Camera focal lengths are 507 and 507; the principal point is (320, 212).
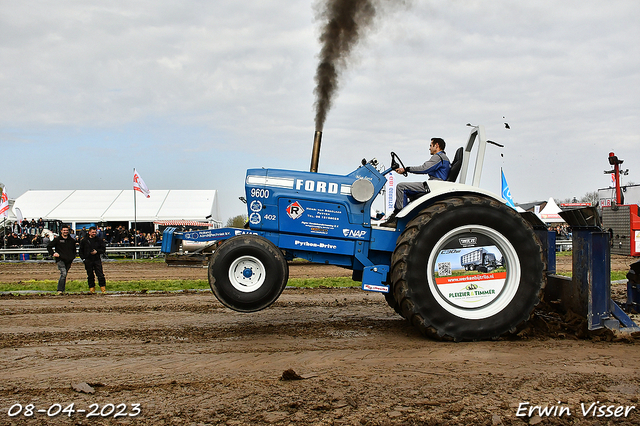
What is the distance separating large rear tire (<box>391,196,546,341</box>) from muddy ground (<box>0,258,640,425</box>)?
23 centimetres

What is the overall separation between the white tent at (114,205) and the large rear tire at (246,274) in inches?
919

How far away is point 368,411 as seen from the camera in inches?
121

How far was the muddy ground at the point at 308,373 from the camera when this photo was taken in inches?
121

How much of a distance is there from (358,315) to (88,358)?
3379 mm

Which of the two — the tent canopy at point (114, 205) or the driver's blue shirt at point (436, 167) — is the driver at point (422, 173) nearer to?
the driver's blue shirt at point (436, 167)

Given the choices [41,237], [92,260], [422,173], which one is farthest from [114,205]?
[422,173]

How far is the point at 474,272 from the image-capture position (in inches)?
193

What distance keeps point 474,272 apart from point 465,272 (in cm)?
10

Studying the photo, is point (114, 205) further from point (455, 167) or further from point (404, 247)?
point (404, 247)

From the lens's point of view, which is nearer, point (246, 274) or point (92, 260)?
point (246, 274)

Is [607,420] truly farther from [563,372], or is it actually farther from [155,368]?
[155,368]

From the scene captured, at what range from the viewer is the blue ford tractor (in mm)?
4695

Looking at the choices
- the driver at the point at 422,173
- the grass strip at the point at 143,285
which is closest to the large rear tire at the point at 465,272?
the driver at the point at 422,173

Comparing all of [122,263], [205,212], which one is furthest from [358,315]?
[205,212]
